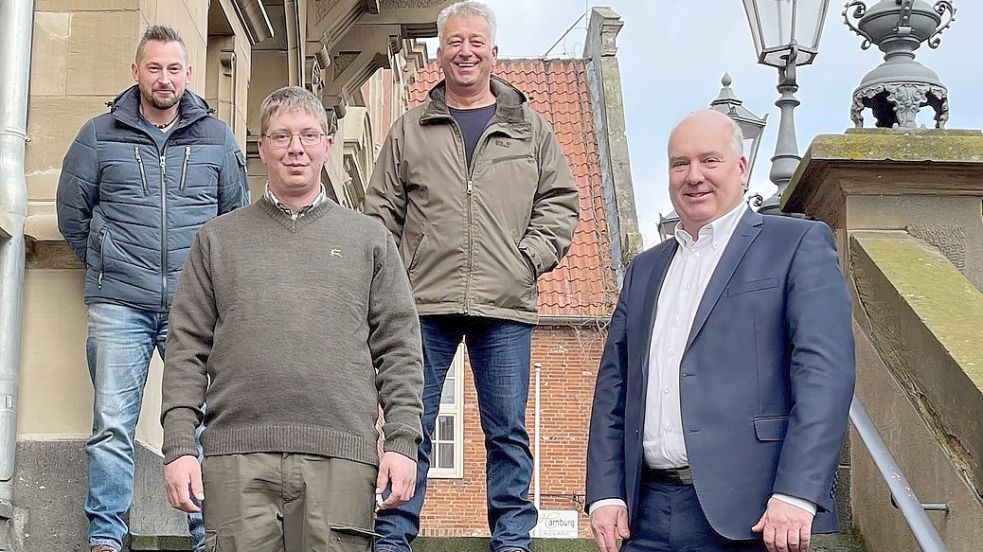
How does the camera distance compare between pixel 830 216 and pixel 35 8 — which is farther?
pixel 35 8

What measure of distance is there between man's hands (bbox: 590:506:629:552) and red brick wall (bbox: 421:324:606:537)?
64.2ft

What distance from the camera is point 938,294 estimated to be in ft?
17.6

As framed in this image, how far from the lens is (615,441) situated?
462cm

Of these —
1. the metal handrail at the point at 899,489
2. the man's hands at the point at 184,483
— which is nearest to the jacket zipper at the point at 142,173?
the man's hands at the point at 184,483

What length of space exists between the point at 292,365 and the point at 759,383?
4.69 feet

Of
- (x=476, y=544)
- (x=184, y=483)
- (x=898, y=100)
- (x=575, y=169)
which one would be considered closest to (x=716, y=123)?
(x=184, y=483)

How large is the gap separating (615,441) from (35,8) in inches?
189

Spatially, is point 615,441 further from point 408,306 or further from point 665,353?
point 408,306

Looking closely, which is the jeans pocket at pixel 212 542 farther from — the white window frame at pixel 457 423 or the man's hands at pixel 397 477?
the white window frame at pixel 457 423

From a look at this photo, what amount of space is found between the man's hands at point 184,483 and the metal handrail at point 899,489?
2195 mm

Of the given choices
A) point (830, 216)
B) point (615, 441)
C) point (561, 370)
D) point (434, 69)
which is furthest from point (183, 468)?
point (434, 69)

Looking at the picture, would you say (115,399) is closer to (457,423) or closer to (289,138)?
(289,138)

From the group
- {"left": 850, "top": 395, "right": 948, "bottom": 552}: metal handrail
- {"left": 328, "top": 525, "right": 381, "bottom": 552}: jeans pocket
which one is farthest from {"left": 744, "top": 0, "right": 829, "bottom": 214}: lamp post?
{"left": 328, "top": 525, "right": 381, "bottom": 552}: jeans pocket

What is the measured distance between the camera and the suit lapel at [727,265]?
4355 millimetres
